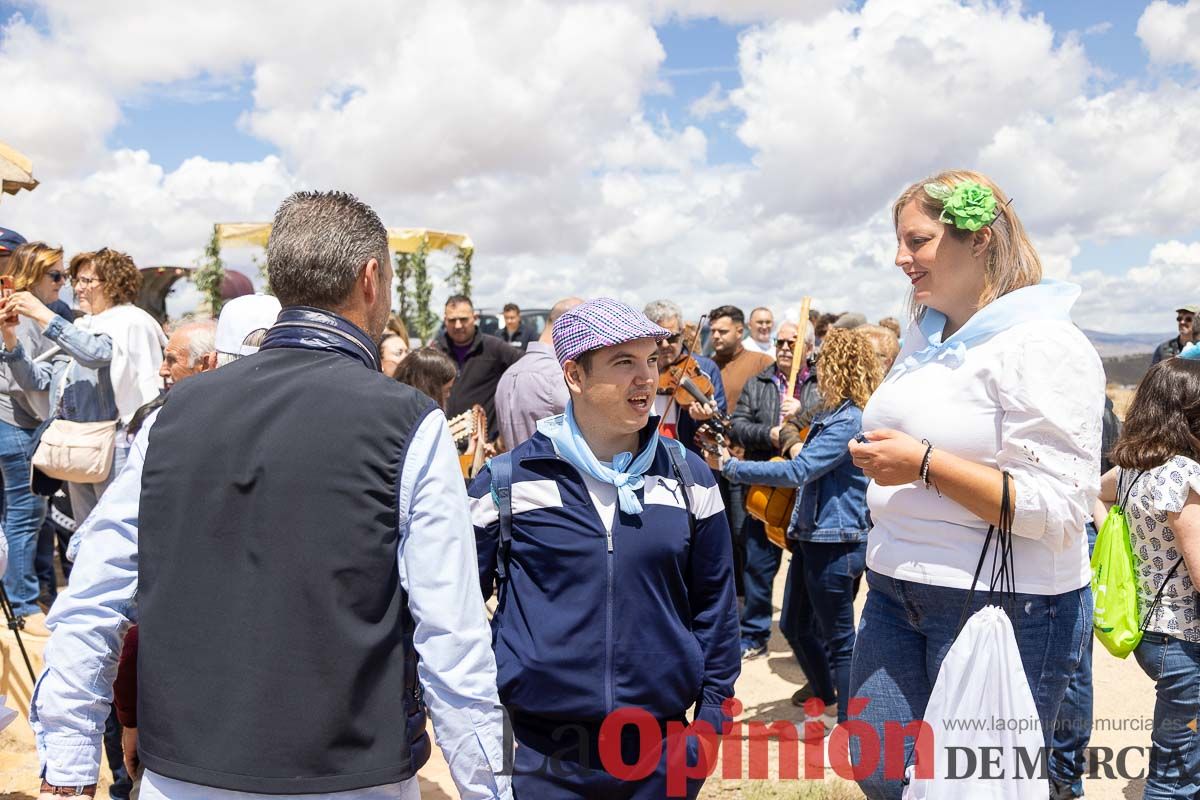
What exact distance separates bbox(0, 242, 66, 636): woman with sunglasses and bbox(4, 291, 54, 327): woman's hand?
0.35m

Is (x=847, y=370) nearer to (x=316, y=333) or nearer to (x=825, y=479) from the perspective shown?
(x=825, y=479)

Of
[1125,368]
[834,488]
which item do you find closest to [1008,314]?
[834,488]

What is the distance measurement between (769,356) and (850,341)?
2974mm

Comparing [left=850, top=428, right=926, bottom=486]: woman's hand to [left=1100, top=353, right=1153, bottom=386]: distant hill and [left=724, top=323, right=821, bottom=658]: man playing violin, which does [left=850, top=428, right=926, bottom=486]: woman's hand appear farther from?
[left=1100, top=353, right=1153, bottom=386]: distant hill

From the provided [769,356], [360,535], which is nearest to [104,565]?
[360,535]

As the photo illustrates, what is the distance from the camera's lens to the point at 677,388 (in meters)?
5.59

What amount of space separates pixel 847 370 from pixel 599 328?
7.08 feet

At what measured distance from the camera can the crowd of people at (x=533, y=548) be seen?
1626 mm

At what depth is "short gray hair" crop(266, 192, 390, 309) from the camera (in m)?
1.77

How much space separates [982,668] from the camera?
2170 millimetres

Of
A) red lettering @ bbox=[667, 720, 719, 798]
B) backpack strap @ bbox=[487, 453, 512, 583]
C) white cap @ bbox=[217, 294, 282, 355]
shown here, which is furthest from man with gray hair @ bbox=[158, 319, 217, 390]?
red lettering @ bbox=[667, 720, 719, 798]

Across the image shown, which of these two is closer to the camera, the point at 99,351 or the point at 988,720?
the point at 988,720

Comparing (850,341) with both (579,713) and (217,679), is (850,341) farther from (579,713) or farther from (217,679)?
(217,679)

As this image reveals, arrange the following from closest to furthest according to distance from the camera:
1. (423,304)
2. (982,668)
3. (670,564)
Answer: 1. (982,668)
2. (670,564)
3. (423,304)
